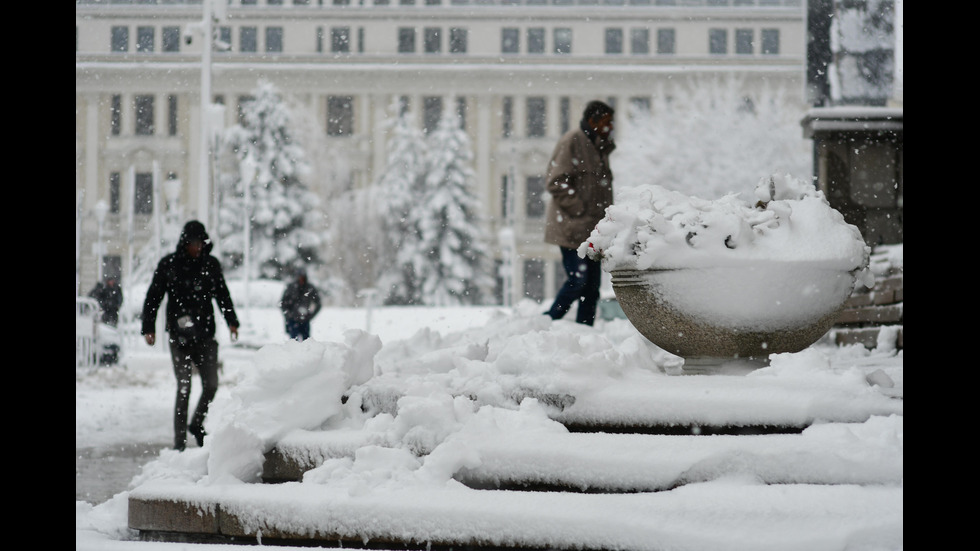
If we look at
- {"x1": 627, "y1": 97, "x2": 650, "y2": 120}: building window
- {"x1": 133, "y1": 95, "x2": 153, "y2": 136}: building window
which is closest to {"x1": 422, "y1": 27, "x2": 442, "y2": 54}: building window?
{"x1": 627, "y1": 97, "x2": 650, "y2": 120}: building window

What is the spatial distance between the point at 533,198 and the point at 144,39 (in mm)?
20746

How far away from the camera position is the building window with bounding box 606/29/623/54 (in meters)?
50.6

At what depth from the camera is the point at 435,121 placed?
50344 millimetres

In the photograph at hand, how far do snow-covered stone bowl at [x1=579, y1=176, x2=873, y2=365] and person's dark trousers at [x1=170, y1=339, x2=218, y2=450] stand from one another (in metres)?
3.48

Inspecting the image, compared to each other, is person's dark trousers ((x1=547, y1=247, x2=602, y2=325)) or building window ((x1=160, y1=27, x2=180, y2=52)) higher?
building window ((x1=160, y1=27, x2=180, y2=52))

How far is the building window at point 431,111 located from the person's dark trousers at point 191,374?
43767 mm

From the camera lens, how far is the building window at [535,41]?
5053cm

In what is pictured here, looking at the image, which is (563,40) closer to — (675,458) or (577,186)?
(577,186)

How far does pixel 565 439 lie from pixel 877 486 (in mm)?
1084

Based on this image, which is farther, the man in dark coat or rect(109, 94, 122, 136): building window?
rect(109, 94, 122, 136): building window

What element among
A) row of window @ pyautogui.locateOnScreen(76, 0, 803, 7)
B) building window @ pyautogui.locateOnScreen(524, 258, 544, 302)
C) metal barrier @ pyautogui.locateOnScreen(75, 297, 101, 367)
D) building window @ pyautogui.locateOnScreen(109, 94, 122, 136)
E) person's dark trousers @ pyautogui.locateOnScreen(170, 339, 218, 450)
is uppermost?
row of window @ pyautogui.locateOnScreen(76, 0, 803, 7)

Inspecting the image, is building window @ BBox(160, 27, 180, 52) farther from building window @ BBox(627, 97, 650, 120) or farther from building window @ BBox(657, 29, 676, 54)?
building window @ BBox(657, 29, 676, 54)

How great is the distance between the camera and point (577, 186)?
6.70m
